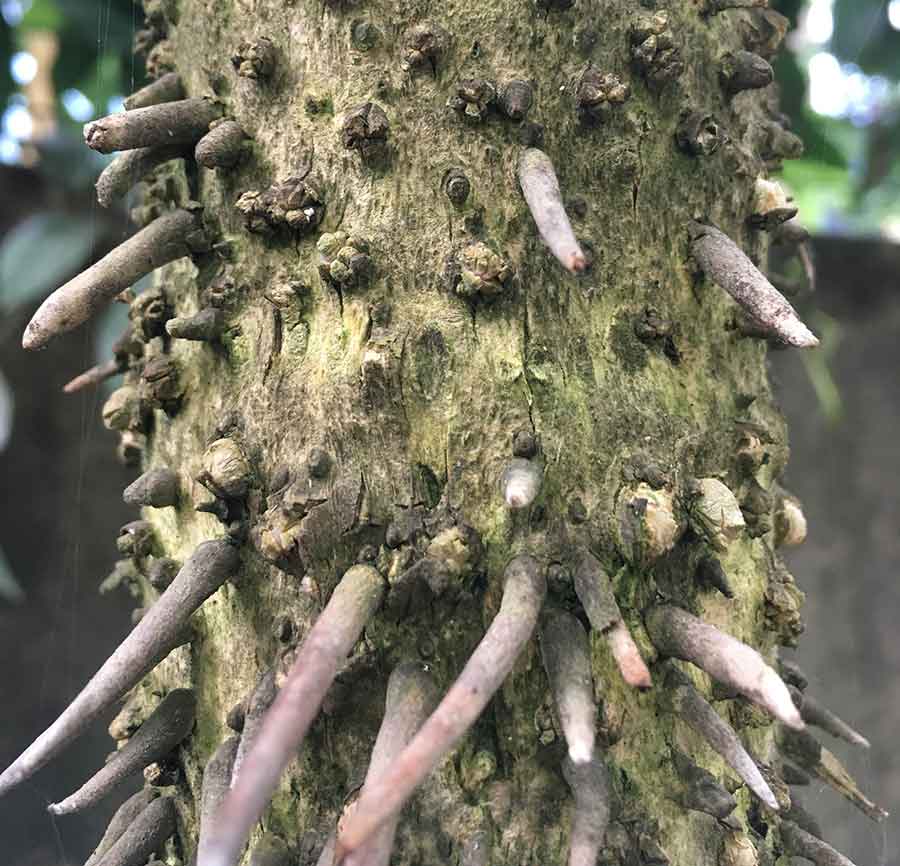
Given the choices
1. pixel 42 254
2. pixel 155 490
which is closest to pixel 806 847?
pixel 155 490

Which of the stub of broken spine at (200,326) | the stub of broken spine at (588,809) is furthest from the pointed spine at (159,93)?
the stub of broken spine at (588,809)

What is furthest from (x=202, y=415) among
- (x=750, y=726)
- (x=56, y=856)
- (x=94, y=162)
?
(x=94, y=162)

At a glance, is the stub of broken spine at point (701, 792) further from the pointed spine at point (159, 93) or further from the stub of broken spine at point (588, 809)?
the pointed spine at point (159, 93)

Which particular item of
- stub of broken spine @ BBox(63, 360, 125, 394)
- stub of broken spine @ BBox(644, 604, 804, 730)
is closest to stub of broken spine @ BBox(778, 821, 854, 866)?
stub of broken spine @ BBox(644, 604, 804, 730)

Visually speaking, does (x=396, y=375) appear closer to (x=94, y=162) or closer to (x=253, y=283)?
(x=253, y=283)

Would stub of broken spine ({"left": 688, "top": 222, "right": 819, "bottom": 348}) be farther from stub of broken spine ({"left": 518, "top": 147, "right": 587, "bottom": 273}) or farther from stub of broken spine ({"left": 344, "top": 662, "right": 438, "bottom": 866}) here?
stub of broken spine ({"left": 344, "top": 662, "right": 438, "bottom": 866})

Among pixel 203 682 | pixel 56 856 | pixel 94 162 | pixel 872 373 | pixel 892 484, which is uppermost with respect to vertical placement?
pixel 203 682
